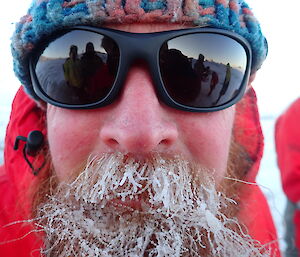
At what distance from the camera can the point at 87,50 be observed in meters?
0.85

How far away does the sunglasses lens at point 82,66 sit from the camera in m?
0.84

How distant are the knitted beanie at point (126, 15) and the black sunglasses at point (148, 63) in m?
0.03

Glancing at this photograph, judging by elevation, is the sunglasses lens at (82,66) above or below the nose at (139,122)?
above

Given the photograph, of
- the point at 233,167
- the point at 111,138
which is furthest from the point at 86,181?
the point at 233,167

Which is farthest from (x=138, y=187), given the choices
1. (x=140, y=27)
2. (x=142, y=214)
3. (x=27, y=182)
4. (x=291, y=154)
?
(x=291, y=154)

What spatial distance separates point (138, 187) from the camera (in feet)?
2.44

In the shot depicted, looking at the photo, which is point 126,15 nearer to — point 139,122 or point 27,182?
point 139,122

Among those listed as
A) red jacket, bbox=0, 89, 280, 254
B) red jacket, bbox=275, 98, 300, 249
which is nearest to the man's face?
red jacket, bbox=0, 89, 280, 254

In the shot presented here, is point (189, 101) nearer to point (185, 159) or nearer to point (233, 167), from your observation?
point (185, 159)

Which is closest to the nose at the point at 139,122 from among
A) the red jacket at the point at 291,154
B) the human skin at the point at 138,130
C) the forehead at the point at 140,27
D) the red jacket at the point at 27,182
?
the human skin at the point at 138,130

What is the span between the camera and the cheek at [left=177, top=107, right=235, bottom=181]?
881mm

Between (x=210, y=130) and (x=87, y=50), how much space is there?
1.43ft

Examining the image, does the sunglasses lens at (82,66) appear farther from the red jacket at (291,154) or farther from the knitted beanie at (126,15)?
the red jacket at (291,154)

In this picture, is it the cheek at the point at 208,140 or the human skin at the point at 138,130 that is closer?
the human skin at the point at 138,130
